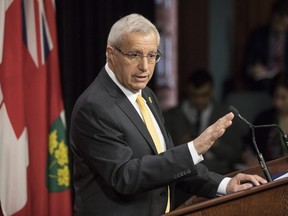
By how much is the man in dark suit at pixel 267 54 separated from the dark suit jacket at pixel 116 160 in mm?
3018

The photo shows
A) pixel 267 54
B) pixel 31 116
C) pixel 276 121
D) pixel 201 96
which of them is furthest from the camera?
pixel 267 54

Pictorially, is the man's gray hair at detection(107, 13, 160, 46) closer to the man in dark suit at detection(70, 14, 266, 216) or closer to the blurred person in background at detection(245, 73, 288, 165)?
the man in dark suit at detection(70, 14, 266, 216)

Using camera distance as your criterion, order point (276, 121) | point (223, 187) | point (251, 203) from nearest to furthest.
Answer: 1. point (251, 203)
2. point (223, 187)
3. point (276, 121)

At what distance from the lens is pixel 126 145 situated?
2588mm

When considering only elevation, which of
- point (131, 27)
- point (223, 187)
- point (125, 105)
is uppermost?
point (131, 27)

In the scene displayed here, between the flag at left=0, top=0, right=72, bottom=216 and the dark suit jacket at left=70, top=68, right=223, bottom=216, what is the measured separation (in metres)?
0.61

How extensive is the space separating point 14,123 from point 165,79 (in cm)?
350

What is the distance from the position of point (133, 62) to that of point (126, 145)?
296mm

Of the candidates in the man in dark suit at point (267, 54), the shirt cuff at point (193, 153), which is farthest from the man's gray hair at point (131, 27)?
the man in dark suit at point (267, 54)

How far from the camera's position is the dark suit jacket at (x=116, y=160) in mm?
2531

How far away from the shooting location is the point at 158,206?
2713 millimetres

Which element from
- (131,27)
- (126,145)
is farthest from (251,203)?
(131,27)

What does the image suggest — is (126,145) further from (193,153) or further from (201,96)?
(201,96)

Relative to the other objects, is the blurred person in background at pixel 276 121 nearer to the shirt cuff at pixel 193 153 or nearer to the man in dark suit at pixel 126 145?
the man in dark suit at pixel 126 145
